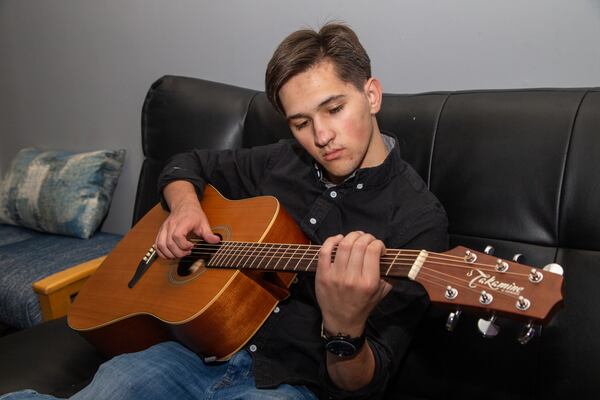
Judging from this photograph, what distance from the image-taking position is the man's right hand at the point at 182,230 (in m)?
1.20

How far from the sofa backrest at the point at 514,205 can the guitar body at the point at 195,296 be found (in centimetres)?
39

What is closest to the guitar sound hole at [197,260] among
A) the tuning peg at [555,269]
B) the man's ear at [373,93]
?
the man's ear at [373,93]

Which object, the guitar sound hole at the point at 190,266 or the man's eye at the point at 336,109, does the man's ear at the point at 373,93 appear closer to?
the man's eye at the point at 336,109

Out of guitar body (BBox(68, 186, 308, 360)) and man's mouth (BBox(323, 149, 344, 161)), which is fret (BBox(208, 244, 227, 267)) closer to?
guitar body (BBox(68, 186, 308, 360))

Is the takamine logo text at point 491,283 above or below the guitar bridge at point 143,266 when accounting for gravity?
above

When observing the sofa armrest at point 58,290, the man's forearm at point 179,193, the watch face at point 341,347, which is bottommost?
the sofa armrest at point 58,290

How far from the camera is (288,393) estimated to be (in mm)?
1027

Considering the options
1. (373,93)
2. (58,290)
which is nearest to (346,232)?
(373,93)

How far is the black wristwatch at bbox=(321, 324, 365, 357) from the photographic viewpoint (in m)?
0.90

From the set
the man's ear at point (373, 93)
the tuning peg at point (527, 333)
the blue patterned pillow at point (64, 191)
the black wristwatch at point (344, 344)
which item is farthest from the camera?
the blue patterned pillow at point (64, 191)

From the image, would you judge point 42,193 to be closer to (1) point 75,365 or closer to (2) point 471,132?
(1) point 75,365

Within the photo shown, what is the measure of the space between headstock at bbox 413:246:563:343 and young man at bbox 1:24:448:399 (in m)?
0.14

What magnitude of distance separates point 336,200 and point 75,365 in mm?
760

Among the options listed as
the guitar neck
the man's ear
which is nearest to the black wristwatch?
the guitar neck
